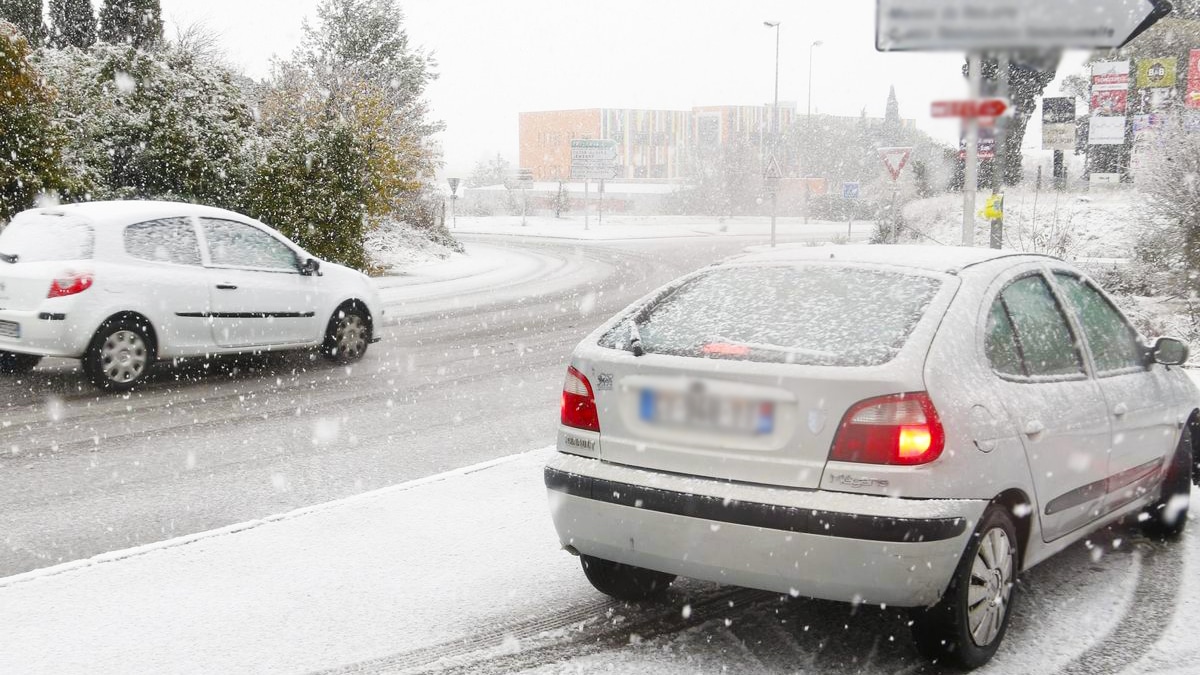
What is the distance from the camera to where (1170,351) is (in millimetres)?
4801

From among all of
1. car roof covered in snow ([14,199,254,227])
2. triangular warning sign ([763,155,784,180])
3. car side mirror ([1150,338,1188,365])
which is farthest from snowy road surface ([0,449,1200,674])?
triangular warning sign ([763,155,784,180])

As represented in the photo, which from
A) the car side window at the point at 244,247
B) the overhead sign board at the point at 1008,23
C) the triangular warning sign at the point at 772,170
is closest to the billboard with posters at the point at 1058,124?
the triangular warning sign at the point at 772,170

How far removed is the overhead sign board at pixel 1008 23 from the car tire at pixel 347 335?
605cm

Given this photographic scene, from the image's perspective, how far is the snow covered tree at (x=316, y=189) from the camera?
19.5 metres

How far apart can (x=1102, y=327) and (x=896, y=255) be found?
1.15 meters

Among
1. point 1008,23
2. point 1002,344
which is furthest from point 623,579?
point 1008,23

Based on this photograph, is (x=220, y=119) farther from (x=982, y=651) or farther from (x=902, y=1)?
(x=982, y=651)

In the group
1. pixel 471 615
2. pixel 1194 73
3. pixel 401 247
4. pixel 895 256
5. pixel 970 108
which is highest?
pixel 1194 73

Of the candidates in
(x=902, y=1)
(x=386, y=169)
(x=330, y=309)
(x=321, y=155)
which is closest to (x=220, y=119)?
(x=321, y=155)

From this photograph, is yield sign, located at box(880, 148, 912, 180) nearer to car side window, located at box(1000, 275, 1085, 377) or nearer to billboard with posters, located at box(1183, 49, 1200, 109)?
billboard with posters, located at box(1183, 49, 1200, 109)

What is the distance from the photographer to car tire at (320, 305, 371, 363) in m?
10.9

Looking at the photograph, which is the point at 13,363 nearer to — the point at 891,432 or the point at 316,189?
the point at 891,432

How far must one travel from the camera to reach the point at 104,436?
287 inches

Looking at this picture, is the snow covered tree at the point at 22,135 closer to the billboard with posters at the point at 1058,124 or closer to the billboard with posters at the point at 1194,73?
the billboard with posters at the point at 1058,124
